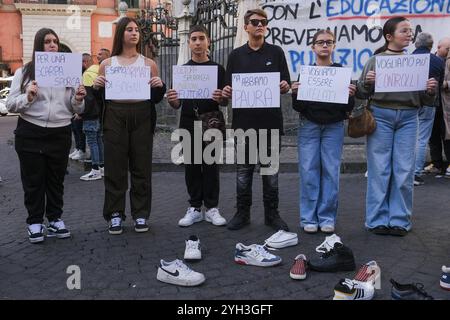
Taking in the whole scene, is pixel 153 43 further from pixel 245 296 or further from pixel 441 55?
pixel 245 296

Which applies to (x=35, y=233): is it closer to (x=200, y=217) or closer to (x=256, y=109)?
(x=200, y=217)

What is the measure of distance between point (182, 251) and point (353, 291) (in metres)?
1.69

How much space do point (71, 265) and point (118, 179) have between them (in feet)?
3.80

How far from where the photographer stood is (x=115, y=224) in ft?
16.8

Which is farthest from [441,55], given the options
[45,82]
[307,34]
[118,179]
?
[45,82]

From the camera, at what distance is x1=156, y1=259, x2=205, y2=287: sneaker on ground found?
375cm

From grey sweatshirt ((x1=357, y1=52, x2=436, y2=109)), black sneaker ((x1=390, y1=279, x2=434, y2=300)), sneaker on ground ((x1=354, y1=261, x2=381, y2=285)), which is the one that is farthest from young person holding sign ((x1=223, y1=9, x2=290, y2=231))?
black sneaker ((x1=390, y1=279, x2=434, y2=300))

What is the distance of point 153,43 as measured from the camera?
15.0 meters

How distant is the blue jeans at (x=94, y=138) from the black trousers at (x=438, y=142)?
512cm

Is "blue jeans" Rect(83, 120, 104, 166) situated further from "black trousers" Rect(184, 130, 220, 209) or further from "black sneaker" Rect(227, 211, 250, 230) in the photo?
"black sneaker" Rect(227, 211, 250, 230)

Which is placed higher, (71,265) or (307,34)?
(307,34)

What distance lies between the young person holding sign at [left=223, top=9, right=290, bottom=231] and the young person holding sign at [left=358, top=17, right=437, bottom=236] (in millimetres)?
833

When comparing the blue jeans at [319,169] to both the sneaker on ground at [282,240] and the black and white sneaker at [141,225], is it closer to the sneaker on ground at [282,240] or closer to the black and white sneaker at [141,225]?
the sneaker on ground at [282,240]

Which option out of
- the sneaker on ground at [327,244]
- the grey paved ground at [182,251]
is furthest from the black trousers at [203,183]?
the sneaker on ground at [327,244]
